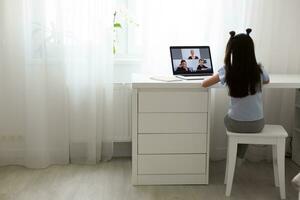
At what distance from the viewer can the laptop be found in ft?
10.1

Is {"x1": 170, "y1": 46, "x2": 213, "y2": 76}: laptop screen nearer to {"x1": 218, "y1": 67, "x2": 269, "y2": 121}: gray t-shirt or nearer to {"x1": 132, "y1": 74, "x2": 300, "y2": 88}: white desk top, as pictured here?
{"x1": 132, "y1": 74, "x2": 300, "y2": 88}: white desk top

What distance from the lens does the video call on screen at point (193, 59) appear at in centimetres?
310

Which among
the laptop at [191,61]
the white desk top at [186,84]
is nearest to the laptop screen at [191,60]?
the laptop at [191,61]

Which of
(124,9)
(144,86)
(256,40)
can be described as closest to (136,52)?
(124,9)

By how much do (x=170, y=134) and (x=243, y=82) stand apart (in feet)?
2.03

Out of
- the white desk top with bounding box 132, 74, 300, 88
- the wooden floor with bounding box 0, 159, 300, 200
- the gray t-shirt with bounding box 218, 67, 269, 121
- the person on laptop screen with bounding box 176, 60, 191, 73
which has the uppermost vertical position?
the person on laptop screen with bounding box 176, 60, 191, 73

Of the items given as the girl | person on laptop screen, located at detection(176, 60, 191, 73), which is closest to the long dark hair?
the girl

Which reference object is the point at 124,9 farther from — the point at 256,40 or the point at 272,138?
the point at 272,138

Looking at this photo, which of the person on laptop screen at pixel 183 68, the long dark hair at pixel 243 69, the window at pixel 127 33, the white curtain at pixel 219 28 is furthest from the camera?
the window at pixel 127 33

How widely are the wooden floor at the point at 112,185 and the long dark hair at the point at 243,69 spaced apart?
733 millimetres

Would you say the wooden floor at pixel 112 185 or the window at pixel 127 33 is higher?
the window at pixel 127 33

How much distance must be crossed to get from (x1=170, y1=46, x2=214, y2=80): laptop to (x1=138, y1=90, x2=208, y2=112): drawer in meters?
0.30

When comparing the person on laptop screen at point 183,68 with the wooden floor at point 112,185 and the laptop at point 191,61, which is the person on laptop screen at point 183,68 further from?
the wooden floor at point 112,185

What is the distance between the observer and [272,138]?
8.84 feet
